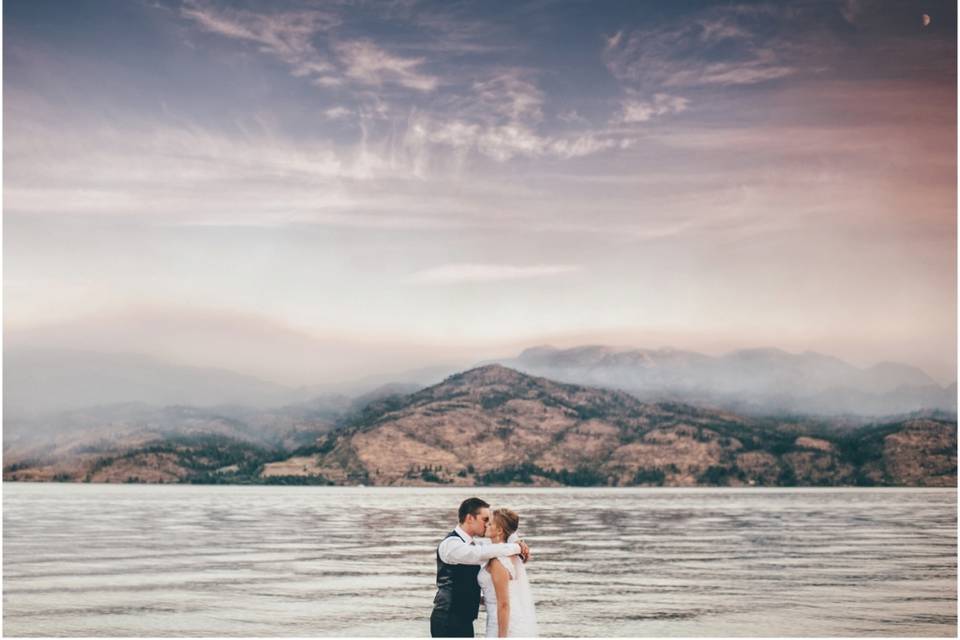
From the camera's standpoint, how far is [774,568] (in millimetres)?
28328

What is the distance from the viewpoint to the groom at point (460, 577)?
8.70 m

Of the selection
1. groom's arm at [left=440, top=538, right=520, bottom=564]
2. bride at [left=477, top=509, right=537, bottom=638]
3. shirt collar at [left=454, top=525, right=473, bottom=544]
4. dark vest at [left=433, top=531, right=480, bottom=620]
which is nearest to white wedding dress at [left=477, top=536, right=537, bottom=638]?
bride at [left=477, top=509, right=537, bottom=638]

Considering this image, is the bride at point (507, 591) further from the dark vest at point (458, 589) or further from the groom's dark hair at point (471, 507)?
the dark vest at point (458, 589)

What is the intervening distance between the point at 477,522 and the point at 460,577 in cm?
57

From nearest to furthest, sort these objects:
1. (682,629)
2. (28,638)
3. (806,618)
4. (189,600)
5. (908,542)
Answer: (28,638), (682,629), (806,618), (189,600), (908,542)

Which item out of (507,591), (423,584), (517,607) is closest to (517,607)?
(517,607)

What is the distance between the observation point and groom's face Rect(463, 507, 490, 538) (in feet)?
28.8

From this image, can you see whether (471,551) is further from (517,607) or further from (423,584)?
(423,584)

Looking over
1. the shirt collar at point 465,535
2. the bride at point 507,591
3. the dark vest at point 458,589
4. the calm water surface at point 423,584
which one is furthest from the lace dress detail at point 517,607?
the calm water surface at point 423,584

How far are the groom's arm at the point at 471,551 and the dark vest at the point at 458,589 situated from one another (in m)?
0.26

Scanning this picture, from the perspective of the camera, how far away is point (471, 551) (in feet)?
27.9

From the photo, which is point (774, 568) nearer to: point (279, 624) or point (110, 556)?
point (279, 624)

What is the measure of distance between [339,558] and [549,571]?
7.21 metres

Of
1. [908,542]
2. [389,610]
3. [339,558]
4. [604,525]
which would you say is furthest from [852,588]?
[604,525]
